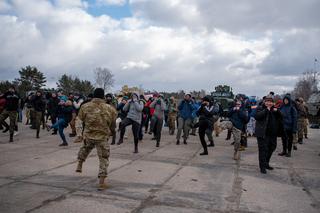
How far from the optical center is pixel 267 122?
7.55 meters

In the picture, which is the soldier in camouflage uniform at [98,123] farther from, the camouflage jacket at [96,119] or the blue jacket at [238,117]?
the blue jacket at [238,117]

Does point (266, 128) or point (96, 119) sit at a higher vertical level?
point (96, 119)

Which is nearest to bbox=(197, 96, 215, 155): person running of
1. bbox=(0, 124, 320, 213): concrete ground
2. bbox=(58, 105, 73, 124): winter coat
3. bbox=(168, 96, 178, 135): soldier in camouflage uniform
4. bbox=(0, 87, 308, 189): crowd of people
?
bbox=(0, 87, 308, 189): crowd of people

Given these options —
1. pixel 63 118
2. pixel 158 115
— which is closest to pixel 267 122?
pixel 158 115

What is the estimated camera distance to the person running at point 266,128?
24.2 feet

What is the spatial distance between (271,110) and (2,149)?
25.0ft

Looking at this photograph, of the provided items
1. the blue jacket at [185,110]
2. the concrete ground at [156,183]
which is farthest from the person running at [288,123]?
the blue jacket at [185,110]

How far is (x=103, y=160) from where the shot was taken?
5656mm

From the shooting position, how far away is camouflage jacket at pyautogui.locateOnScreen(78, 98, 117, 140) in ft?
19.1

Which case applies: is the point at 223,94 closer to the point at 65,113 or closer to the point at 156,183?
the point at 65,113

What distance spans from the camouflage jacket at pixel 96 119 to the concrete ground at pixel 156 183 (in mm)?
918

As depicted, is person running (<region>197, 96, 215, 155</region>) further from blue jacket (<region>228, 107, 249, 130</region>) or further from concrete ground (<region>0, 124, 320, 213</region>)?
blue jacket (<region>228, 107, 249, 130</region>)

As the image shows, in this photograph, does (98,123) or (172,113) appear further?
(172,113)

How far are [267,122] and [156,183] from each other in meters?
3.19
